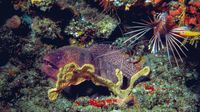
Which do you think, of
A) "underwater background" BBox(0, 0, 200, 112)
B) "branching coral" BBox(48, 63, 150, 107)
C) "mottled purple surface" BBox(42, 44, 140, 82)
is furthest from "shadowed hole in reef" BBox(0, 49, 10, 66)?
"branching coral" BBox(48, 63, 150, 107)

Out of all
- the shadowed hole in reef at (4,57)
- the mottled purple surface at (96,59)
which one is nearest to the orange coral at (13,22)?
the shadowed hole in reef at (4,57)

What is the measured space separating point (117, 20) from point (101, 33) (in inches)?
16.6

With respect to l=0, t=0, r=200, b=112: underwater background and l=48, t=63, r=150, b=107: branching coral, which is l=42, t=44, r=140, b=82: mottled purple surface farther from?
l=48, t=63, r=150, b=107: branching coral

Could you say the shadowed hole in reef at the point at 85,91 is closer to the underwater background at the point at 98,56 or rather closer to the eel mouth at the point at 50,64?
the underwater background at the point at 98,56

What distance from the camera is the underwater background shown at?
4.96 m

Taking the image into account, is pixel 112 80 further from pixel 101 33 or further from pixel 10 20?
pixel 10 20

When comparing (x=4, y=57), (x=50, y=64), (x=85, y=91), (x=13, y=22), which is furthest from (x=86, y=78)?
(x=13, y=22)

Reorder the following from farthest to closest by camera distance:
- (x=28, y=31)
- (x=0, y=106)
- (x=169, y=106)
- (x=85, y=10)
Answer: (x=28, y=31), (x=85, y=10), (x=0, y=106), (x=169, y=106)

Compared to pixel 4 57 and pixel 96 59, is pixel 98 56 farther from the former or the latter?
pixel 4 57

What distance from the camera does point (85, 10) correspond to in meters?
5.65

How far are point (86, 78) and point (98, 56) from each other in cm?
62

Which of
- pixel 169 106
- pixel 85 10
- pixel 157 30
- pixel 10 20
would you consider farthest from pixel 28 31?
pixel 169 106

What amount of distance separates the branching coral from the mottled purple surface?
309 mm

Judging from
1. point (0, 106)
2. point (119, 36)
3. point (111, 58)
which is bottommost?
point (0, 106)
